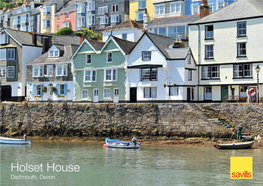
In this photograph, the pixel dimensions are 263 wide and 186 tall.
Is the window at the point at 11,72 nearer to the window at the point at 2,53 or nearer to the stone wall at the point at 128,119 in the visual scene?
the window at the point at 2,53

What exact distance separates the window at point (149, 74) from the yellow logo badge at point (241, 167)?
18.2m

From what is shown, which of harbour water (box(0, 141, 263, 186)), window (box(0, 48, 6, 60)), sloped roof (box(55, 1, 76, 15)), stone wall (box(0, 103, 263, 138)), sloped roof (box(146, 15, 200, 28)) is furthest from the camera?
sloped roof (box(55, 1, 76, 15))

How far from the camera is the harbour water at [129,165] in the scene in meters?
24.9

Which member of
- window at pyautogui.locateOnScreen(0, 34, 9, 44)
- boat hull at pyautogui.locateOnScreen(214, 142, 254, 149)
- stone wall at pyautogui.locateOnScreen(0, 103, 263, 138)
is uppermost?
window at pyautogui.locateOnScreen(0, 34, 9, 44)

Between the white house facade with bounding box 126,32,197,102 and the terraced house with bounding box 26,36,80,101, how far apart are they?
34.2 ft

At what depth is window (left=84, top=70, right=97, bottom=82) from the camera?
2004 inches

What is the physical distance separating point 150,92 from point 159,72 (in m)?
2.59

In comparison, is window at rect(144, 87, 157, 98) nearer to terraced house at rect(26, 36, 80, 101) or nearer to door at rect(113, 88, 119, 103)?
door at rect(113, 88, 119, 103)

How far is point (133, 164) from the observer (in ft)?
97.3

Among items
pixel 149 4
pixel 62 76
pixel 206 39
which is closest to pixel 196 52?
pixel 206 39

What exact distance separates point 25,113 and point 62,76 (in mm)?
9004

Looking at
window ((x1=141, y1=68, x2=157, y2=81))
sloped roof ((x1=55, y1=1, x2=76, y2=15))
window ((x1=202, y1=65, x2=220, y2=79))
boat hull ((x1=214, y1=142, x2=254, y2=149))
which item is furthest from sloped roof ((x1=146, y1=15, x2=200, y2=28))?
sloped roof ((x1=55, y1=1, x2=76, y2=15))

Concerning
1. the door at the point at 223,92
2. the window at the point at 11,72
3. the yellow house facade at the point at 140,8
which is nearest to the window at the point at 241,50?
the door at the point at 223,92

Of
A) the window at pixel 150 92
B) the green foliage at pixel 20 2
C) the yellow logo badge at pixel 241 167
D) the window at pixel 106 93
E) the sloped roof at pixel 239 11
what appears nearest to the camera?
the yellow logo badge at pixel 241 167
